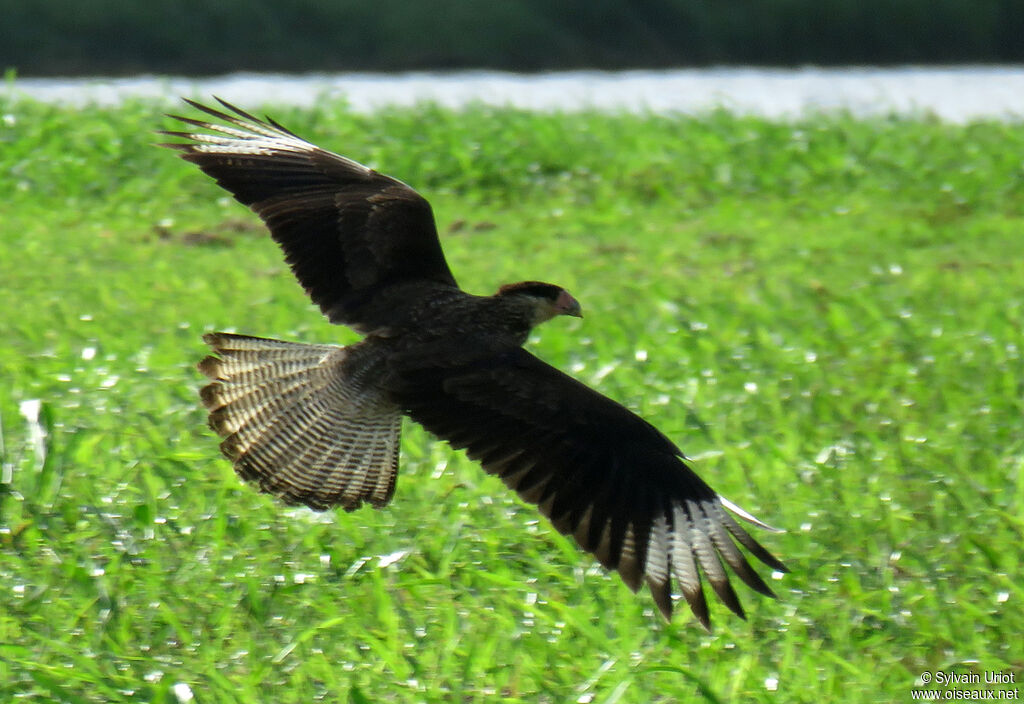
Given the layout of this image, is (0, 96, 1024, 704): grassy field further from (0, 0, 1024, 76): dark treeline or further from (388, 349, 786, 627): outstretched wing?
(0, 0, 1024, 76): dark treeline

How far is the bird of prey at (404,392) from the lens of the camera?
12.2 ft

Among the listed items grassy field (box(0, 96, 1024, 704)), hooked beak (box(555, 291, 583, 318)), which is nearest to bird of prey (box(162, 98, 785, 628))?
hooked beak (box(555, 291, 583, 318))

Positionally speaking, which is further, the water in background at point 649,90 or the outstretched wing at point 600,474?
the water in background at point 649,90

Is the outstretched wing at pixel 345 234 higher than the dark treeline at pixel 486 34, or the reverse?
the dark treeline at pixel 486 34

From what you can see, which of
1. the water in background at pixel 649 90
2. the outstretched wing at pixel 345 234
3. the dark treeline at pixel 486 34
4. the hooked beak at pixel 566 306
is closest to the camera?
the hooked beak at pixel 566 306

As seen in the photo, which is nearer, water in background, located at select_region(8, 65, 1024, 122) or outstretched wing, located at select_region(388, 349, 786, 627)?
outstretched wing, located at select_region(388, 349, 786, 627)

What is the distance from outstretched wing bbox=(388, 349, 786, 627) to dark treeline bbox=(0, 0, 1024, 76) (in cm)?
883

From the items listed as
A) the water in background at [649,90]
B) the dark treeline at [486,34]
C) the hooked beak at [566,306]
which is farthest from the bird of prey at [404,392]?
the dark treeline at [486,34]

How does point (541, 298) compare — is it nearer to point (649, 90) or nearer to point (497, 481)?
point (497, 481)

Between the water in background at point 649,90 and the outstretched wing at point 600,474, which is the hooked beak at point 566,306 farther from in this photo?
the water in background at point 649,90

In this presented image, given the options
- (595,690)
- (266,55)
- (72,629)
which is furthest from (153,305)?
(266,55)

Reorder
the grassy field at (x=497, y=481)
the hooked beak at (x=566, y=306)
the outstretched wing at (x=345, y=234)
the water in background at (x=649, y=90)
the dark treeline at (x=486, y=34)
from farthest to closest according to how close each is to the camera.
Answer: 1. the dark treeline at (x=486, y=34)
2. the water in background at (x=649, y=90)
3. the outstretched wing at (x=345, y=234)
4. the hooked beak at (x=566, y=306)
5. the grassy field at (x=497, y=481)

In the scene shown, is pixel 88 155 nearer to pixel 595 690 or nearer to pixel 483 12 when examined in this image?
pixel 483 12

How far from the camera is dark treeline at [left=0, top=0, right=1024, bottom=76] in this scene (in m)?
11.9
